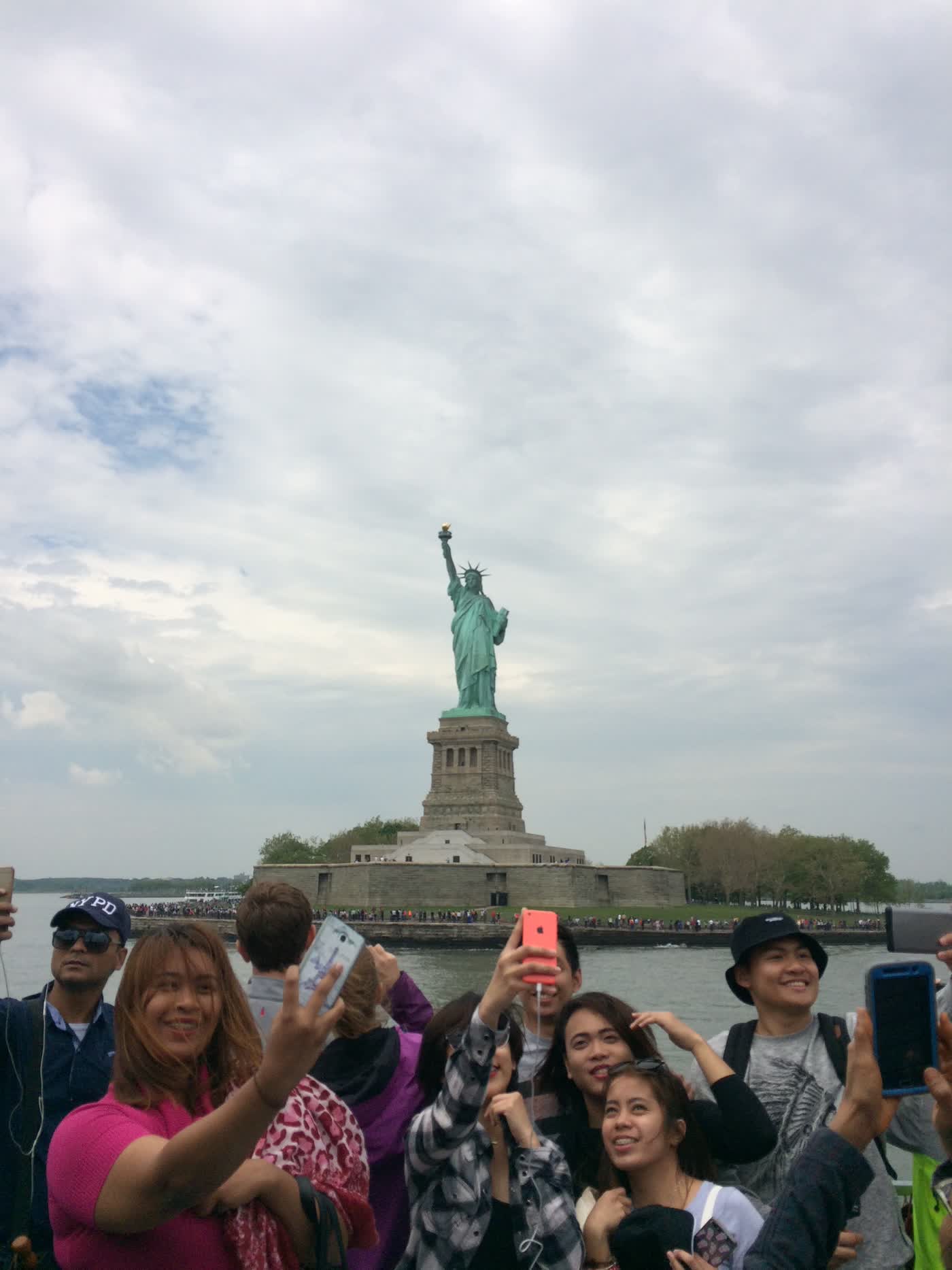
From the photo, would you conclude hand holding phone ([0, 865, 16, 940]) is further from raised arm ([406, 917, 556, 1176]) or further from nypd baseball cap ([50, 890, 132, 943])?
raised arm ([406, 917, 556, 1176])

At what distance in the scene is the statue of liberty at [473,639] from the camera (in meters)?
55.1

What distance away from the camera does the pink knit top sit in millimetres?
2219

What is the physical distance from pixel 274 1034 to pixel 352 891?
50.1 metres

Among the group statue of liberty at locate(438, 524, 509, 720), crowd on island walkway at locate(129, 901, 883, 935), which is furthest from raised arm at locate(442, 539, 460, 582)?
crowd on island walkway at locate(129, 901, 883, 935)

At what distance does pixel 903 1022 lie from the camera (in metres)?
2.48

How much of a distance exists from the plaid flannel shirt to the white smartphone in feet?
2.59

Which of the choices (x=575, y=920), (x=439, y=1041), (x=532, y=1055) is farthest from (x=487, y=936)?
(x=439, y=1041)

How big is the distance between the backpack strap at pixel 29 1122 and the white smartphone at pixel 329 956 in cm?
194

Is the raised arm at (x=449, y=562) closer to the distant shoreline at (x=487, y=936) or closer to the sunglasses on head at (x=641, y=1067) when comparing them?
the distant shoreline at (x=487, y=936)

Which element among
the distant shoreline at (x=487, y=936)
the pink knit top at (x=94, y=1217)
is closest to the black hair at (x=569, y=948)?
the pink knit top at (x=94, y=1217)

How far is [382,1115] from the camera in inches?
135

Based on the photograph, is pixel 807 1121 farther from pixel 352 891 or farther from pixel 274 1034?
pixel 352 891

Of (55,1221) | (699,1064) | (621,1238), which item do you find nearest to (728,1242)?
(621,1238)

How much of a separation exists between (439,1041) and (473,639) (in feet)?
171
